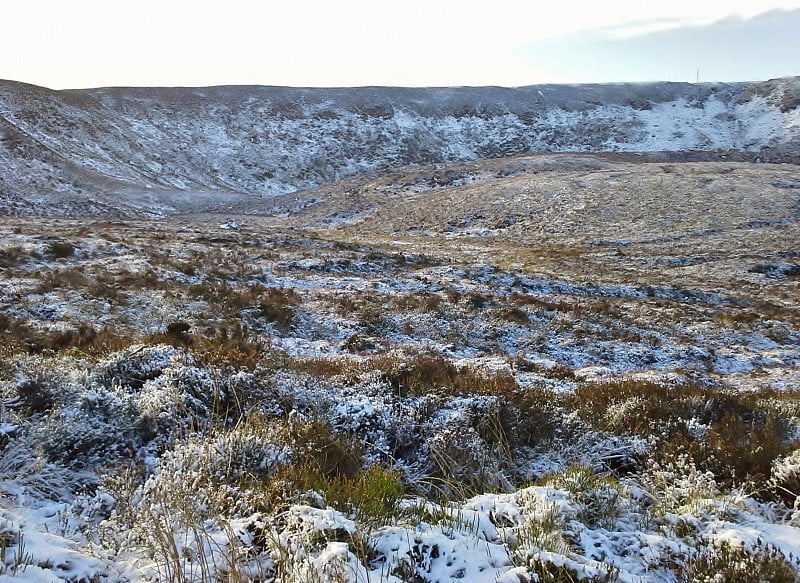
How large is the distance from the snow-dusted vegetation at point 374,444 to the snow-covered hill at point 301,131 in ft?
119

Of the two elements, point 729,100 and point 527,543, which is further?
point 729,100

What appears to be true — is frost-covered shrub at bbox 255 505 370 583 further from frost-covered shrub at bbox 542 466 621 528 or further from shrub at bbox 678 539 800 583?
shrub at bbox 678 539 800 583

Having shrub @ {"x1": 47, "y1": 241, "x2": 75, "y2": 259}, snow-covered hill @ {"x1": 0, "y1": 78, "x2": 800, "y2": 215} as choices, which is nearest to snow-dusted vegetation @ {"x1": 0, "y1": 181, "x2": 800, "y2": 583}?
shrub @ {"x1": 47, "y1": 241, "x2": 75, "y2": 259}

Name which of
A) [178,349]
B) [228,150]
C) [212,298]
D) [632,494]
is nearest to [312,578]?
[632,494]

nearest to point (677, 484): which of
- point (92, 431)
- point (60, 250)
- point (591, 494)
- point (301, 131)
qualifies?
point (591, 494)

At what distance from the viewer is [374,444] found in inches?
241

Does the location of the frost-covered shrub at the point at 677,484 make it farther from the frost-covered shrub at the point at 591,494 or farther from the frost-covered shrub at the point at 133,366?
the frost-covered shrub at the point at 133,366

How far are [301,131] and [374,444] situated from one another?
68.2 m

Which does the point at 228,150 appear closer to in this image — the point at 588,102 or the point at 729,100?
the point at 588,102

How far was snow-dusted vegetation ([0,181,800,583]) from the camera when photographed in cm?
362

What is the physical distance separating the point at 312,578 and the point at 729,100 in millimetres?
96433

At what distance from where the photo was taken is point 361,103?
76.1m

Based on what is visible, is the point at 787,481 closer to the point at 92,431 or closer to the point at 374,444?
the point at 374,444

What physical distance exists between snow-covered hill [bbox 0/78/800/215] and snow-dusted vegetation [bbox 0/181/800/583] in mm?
36299
